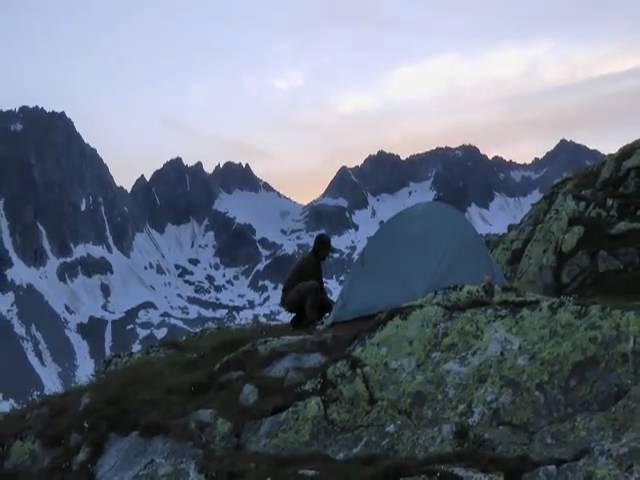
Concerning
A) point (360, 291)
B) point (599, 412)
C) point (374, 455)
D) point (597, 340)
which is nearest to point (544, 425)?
point (599, 412)

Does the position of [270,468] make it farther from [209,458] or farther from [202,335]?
[202,335]

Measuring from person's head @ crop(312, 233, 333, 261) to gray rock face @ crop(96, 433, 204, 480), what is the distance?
27.3 feet

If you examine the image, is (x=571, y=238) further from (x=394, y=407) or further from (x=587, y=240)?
(x=394, y=407)

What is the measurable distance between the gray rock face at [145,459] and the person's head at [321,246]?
831cm

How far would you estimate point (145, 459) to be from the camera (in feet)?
63.3

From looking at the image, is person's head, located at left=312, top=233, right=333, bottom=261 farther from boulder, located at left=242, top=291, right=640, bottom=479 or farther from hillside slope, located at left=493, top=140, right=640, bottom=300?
hillside slope, located at left=493, top=140, right=640, bottom=300

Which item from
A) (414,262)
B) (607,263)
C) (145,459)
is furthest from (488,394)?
(607,263)

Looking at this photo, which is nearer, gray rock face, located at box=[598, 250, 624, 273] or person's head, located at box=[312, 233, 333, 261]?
person's head, located at box=[312, 233, 333, 261]

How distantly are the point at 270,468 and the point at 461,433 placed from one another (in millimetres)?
3894

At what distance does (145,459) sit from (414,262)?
10.2 m

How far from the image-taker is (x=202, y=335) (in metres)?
29.3

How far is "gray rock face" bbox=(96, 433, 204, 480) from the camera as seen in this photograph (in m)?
18.1

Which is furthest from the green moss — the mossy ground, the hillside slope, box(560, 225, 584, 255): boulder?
box(560, 225, 584, 255): boulder

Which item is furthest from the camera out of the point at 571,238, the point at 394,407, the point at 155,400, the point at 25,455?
the point at 571,238
